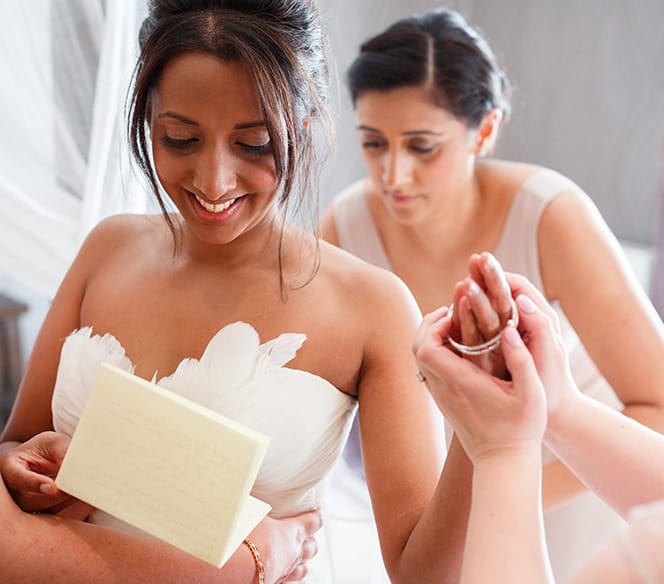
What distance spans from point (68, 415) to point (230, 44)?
0.57m

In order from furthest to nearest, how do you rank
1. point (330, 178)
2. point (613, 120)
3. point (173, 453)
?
1. point (613, 120)
2. point (330, 178)
3. point (173, 453)

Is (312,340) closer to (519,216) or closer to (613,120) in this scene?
(519,216)

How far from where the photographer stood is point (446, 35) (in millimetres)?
1889

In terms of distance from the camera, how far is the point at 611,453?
99cm

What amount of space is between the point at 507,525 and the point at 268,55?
0.66 metres

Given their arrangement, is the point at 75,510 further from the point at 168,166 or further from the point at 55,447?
the point at 168,166

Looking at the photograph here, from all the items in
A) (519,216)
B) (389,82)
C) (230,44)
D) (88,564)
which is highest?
(230,44)

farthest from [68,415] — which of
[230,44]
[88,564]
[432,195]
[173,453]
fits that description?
[432,195]

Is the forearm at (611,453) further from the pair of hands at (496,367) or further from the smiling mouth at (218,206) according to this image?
the smiling mouth at (218,206)

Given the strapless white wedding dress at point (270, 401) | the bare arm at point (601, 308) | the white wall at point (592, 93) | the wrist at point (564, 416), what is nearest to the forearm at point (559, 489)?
the bare arm at point (601, 308)

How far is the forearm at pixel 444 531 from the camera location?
1033 millimetres

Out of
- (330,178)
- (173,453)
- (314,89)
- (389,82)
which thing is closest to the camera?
(173,453)

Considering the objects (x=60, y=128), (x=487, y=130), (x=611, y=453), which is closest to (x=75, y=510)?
(x=611, y=453)

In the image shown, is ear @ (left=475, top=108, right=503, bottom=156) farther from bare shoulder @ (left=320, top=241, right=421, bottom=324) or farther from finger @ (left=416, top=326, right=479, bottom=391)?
finger @ (left=416, top=326, right=479, bottom=391)
